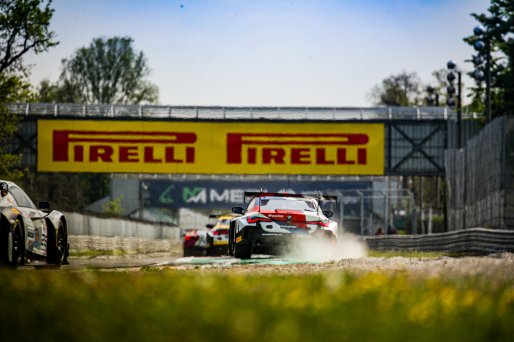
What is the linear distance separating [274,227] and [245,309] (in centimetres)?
1374

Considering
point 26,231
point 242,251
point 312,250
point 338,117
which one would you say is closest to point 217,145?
point 338,117

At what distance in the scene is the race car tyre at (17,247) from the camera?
542 inches

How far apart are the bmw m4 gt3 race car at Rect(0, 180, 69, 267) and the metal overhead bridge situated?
3973cm

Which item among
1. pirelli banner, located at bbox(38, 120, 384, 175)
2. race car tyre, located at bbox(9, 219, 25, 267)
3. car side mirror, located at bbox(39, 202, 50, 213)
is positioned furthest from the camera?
pirelli banner, located at bbox(38, 120, 384, 175)

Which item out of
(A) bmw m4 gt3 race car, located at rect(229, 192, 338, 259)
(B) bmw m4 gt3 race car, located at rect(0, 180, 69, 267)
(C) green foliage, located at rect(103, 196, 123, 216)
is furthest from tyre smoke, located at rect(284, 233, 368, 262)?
(C) green foliage, located at rect(103, 196, 123, 216)

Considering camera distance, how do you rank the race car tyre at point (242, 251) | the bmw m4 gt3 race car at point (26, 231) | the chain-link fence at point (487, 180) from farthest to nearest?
the chain-link fence at point (487, 180) → the race car tyre at point (242, 251) → the bmw m4 gt3 race car at point (26, 231)

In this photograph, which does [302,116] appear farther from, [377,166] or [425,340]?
[425,340]

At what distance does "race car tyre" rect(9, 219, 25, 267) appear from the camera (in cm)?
1377

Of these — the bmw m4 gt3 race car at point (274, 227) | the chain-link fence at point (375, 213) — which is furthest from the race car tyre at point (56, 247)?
the chain-link fence at point (375, 213)

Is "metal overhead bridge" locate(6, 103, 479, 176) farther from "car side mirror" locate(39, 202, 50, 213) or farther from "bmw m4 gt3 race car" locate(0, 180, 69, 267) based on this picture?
"car side mirror" locate(39, 202, 50, 213)

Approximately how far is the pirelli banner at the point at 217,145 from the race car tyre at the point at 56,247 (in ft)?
131

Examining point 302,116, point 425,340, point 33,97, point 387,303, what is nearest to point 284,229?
point 387,303

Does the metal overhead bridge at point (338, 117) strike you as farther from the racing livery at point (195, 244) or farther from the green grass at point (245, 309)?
the green grass at point (245, 309)

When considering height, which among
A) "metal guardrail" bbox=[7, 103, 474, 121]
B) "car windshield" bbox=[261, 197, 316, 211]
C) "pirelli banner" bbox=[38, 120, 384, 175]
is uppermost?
"metal guardrail" bbox=[7, 103, 474, 121]
